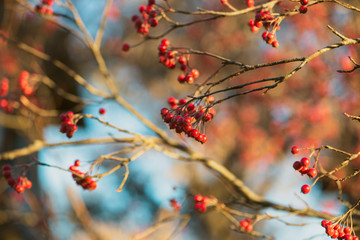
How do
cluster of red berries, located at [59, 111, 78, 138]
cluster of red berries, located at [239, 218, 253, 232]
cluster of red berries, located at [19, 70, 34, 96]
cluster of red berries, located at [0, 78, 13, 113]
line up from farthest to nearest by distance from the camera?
cluster of red berries, located at [19, 70, 34, 96] → cluster of red berries, located at [0, 78, 13, 113] → cluster of red berries, located at [239, 218, 253, 232] → cluster of red berries, located at [59, 111, 78, 138]

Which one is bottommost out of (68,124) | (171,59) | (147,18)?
(68,124)

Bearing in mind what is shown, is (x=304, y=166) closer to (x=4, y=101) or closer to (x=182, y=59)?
(x=182, y=59)

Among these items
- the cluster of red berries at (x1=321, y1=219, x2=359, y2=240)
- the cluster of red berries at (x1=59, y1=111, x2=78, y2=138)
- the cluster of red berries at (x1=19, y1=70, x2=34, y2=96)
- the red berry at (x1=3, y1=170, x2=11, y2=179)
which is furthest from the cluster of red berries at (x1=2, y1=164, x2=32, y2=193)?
the cluster of red berries at (x1=321, y1=219, x2=359, y2=240)

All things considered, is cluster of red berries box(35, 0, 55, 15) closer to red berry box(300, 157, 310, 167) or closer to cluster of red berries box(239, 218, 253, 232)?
cluster of red berries box(239, 218, 253, 232)

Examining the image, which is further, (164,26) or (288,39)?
(164,26)

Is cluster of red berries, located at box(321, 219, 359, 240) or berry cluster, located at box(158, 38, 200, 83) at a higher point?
berry cluster, located at box(158, 38, 200, 83)

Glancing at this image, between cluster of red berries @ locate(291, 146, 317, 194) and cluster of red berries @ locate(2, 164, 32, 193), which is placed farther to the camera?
cluster of red berries @ locate(2, 164, 32, 193)

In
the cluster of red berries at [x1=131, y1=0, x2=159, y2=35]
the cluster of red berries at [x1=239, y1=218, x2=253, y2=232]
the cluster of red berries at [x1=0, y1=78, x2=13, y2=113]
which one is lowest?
the cluster of red berries at [x1=239, y1=218, x2=253, y2=232]

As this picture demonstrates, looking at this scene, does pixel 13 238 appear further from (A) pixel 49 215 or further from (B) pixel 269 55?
(B) pixel 269 55

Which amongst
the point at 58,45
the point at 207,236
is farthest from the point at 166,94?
the point at 207,236

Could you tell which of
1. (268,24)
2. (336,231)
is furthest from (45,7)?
(336,231)

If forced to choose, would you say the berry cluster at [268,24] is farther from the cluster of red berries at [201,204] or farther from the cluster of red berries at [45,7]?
the cluster of red berries at [45,7]

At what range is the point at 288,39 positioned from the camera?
27.7 ft

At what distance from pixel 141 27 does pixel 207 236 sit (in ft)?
18.6
